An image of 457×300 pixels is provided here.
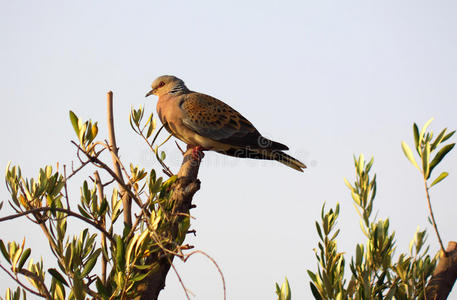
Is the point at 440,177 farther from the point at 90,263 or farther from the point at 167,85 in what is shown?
the point at 167,85

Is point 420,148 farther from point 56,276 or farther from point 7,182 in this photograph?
point 7,182

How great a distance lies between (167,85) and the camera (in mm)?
6926

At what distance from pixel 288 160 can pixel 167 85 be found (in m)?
2.24

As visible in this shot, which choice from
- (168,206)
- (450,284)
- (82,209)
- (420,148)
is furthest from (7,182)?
(450,284)

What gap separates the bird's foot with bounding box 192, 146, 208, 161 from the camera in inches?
186

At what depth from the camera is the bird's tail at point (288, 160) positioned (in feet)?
19.2

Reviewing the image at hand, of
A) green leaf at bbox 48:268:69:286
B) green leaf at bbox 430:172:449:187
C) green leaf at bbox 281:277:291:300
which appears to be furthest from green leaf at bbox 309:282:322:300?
green leaf at bbox 48:268:69:286

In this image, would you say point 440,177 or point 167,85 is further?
point 167,85

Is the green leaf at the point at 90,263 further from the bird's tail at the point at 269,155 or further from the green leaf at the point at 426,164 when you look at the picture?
the bird's tail at the point at 269,155

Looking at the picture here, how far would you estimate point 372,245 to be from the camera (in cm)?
270

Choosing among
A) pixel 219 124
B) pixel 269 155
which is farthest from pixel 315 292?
pixel 219 124

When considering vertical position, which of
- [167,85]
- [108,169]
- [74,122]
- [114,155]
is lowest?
[108,169]

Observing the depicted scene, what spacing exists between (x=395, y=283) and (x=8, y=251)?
226 centimetres

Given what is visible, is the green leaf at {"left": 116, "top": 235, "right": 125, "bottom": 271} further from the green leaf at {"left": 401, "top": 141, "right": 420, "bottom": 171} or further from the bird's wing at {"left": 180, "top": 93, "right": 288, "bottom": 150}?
the bird's wing at {"left": 180, "top": 93, "right": 288, "bottom": 150}
